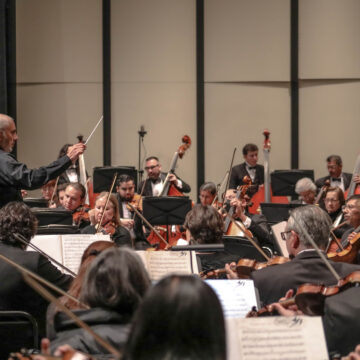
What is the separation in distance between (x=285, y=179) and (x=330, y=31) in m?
3.22

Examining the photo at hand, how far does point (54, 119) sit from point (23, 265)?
6884 millimetres

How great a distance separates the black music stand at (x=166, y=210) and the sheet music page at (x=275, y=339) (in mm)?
4541

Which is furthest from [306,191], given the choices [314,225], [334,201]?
[314,225]

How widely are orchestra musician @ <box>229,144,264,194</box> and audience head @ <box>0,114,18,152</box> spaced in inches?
177

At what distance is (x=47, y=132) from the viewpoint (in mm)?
10141

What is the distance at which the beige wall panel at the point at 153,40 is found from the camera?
10.3 meters

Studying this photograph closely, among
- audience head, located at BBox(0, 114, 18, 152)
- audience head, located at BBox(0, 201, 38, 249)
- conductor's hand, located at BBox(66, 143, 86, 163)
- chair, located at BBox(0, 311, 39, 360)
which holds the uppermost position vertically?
audience head, located at BBox(0, 114, 18, 152)

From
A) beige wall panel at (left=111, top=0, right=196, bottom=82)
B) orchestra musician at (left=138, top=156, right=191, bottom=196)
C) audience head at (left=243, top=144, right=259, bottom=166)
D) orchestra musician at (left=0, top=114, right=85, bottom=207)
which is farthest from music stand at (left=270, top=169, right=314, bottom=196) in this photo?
orchestra musician at (left=0, top=114, right=85, bottom=207)

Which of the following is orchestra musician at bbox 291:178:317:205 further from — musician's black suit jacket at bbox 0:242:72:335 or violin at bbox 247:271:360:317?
violin at bbox 247:271:360:317

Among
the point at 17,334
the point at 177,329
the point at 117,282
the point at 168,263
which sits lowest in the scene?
the point at 17,334

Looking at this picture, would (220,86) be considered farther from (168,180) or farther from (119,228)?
(119,228)

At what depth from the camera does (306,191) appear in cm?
755

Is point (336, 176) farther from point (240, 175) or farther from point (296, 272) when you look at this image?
point (296, 272)

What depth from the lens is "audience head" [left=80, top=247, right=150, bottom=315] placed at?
2082 millimetres
